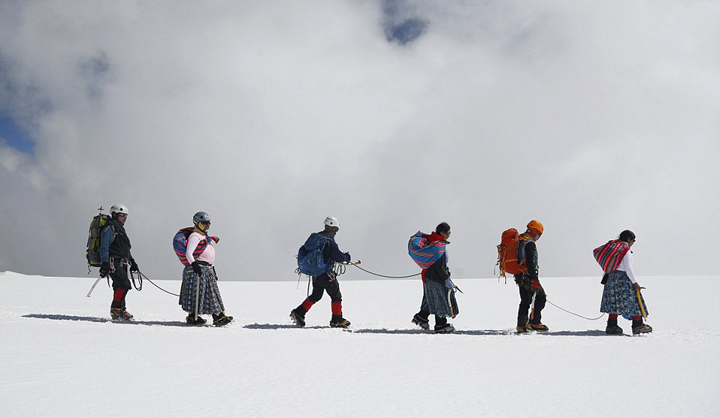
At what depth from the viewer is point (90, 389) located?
5125 millimetres

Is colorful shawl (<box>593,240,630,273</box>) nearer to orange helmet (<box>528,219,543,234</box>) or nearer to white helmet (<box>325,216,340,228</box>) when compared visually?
orange helmet (<box>528,219,543,234</box>)

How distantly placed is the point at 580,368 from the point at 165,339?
559 cm

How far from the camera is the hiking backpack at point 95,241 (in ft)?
35.4

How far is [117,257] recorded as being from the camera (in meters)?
10.9

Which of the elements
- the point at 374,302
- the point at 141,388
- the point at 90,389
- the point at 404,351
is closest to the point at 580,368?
the point at 404,351

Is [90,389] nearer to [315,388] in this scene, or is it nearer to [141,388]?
[141,388]

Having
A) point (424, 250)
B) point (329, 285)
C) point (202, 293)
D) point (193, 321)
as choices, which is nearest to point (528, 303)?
point (424, 250)

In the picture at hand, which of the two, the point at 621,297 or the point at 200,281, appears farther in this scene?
the point at 200,281

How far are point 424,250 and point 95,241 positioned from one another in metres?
6.22

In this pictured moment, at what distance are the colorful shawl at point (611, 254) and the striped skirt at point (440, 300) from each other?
9.15 feet

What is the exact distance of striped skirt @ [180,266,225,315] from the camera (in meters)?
10.5

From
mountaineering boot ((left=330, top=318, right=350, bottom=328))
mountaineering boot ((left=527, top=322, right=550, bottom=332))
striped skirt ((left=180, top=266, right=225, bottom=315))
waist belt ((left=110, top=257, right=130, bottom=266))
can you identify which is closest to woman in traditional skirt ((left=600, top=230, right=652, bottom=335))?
mountaineering boot ((left=527, top=322, right=550, bottom=332))

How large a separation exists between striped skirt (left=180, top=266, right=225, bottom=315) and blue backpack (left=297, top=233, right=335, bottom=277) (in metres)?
1.67

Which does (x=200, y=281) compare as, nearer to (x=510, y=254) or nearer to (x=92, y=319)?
(x=92, y=319)
